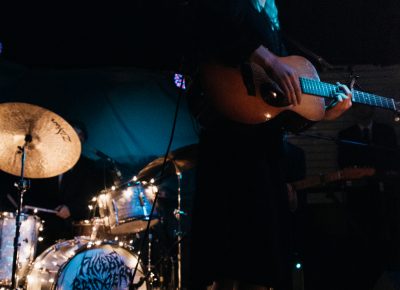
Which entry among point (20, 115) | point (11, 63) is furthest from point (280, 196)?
point (11, 63)

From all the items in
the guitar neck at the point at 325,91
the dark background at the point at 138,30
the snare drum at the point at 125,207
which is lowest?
the snare drum at the point at 125,207

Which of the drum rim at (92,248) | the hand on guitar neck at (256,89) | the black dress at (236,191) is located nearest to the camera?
the black dress at (236,191)

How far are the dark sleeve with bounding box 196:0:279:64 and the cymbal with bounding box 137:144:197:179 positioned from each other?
2.36 metres

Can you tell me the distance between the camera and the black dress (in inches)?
70.6

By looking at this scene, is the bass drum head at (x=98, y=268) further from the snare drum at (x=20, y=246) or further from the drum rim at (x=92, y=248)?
the snare drum at (x=20, y=246)

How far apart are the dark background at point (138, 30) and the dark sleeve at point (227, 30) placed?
140 inches

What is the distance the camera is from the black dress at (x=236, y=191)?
179cm

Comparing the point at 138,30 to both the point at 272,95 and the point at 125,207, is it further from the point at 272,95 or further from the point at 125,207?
the point at 272,95

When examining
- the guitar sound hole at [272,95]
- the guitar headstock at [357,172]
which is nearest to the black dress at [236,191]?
the guitar sound hole at [272,95]

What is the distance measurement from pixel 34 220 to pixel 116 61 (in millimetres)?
2774

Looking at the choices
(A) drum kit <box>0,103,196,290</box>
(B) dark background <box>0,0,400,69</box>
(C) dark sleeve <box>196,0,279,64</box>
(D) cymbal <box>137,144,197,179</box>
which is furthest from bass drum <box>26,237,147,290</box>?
(C) dark sleeve <box>196,0,279,64</box>

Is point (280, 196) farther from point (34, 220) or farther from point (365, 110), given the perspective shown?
point (365, 110)

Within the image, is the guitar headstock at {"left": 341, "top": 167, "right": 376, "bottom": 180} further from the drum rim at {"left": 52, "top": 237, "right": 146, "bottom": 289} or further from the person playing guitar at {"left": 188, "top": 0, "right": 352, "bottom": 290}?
the person playing guitar at {"left": 188, "top": 0, "right": 352, "bottom": 290}

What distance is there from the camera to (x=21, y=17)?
17.7 ft
